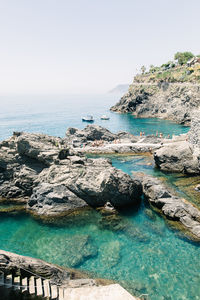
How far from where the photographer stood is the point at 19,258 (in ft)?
45.9

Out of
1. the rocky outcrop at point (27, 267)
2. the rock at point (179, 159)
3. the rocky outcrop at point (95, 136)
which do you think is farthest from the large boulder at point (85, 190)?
the rocky outcrop at point (95, 136)

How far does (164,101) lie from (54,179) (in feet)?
305

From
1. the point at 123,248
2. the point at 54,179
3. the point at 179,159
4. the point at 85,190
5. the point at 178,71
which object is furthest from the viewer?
the point at 178,71

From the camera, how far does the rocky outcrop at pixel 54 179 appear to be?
85.7 ft

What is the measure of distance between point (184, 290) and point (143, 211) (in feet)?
33.8

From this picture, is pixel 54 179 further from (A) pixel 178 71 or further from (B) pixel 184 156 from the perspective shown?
(A) pixel 178 71

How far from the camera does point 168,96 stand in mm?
107688

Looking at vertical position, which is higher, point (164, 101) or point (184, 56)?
point (184, 56)

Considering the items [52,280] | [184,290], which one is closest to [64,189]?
[52,280]

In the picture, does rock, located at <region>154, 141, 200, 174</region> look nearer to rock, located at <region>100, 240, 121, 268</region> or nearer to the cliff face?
the cliff face

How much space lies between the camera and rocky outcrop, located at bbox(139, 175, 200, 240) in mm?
21730

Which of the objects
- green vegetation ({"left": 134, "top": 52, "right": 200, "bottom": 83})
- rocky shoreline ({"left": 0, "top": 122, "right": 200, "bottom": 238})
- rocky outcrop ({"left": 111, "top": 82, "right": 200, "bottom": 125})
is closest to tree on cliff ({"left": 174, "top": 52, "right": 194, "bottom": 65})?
green vegetation ({"left": 134, "top": 52, "right": 200, "bottom": 83})

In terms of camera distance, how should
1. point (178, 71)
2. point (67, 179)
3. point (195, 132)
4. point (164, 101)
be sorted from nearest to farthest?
point (67, 179) < point (195, 132) < point (164, 101) < point (178, 71)

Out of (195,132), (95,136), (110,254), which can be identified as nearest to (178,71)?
(95,136)
